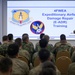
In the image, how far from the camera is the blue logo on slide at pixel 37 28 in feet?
34.6

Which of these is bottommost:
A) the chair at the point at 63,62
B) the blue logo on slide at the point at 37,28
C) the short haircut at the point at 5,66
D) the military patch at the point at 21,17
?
the chair at the point at 63,62

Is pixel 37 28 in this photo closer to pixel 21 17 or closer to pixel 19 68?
pixel 21 17

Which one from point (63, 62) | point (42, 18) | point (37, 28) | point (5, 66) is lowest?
point (63, 62)

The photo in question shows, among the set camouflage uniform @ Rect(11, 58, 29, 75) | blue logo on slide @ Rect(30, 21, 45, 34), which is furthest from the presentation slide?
camouflage uniform @ Rect(11, 58, 29, 75)

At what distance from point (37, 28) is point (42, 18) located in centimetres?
50

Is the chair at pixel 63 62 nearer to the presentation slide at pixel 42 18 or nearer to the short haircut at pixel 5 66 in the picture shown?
the short haircut at pixel 5 66

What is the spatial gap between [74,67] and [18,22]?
670cm

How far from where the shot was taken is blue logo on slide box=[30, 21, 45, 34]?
34.6 feet

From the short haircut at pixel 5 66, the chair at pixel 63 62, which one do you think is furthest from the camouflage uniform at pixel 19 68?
the chair at pixel 63 62

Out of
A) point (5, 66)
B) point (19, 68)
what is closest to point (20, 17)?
point (19, 68)

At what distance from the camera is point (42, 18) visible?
1049 centimetres

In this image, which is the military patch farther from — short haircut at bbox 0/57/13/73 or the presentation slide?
short haircut at bbox 0/57/13/73

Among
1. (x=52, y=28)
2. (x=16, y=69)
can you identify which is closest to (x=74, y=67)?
(x=16, y=69)

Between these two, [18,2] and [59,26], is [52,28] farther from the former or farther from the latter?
[18,2]
